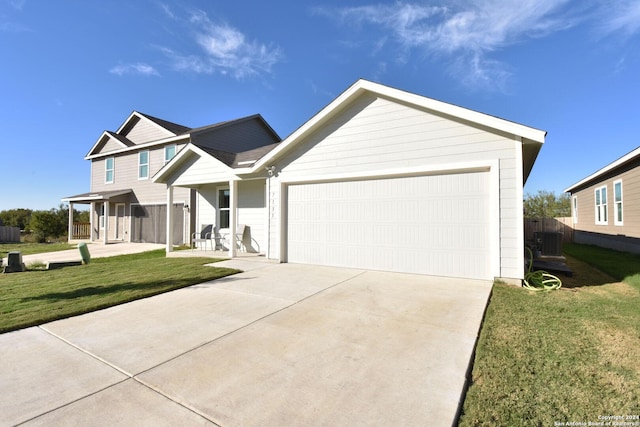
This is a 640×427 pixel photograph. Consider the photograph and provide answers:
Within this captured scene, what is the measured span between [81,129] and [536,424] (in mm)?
26859

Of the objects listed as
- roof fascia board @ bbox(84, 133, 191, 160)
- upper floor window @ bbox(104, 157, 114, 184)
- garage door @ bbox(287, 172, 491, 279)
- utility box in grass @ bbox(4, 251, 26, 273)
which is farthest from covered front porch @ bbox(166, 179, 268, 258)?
upper floor window @ bbox(104, 157, 114, 184)

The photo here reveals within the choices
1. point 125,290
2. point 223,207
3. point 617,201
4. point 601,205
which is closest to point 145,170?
point 223,207

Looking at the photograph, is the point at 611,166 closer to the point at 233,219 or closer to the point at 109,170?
the point at 233,219

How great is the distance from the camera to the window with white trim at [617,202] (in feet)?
39.8

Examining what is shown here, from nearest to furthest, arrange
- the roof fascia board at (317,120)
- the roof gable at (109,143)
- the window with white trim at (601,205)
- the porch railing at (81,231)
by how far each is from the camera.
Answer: the roof fascia board at (317,120) < the window with white trim at (601,205) < the roof gable at (109,143) < the porch railing at (81,231)

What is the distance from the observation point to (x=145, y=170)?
1769 centimetres

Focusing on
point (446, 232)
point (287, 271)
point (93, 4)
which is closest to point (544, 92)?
point (446, 232)

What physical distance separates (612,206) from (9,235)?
39.9m

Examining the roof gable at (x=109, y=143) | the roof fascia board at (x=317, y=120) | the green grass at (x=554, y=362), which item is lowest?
the green grass at (x=554, y=362)

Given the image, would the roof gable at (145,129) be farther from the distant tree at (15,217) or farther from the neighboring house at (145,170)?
the distant tree at (15,217)

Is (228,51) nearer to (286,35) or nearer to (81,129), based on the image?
(286,35)

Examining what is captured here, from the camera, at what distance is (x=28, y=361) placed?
305 centimetres

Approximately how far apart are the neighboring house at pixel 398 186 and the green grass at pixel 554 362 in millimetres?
1680

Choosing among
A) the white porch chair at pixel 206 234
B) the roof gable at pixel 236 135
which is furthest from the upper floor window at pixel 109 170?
the white porch chair at pixel 206 234
